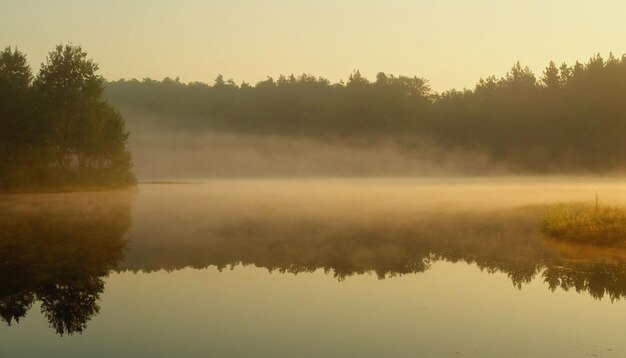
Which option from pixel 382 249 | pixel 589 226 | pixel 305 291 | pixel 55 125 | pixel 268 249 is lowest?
pixel 268 249

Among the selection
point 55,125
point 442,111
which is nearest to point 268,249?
point 55,125

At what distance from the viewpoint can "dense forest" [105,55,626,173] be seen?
115438 millimetres

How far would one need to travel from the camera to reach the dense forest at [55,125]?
65562 mm

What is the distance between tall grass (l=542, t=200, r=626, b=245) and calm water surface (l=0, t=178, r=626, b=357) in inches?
37.4

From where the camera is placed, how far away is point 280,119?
155m

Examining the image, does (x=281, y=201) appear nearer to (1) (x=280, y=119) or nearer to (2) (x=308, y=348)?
(2) (x=308, y=348)

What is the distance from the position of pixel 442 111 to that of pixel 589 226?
113146 millimetres

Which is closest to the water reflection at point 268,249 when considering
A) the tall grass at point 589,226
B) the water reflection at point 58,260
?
the water reflection at point 58,260

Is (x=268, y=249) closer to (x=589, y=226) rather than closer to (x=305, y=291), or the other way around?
(x=305, y=291)

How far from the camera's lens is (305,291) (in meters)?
19.0

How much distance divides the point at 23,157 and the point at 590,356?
62382 millimetres

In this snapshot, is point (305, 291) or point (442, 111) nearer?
point (305, 291)

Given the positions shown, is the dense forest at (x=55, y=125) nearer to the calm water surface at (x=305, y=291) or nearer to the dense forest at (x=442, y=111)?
the calm water surface at (x=305, y=291)

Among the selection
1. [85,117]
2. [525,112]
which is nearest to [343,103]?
[525,112]
